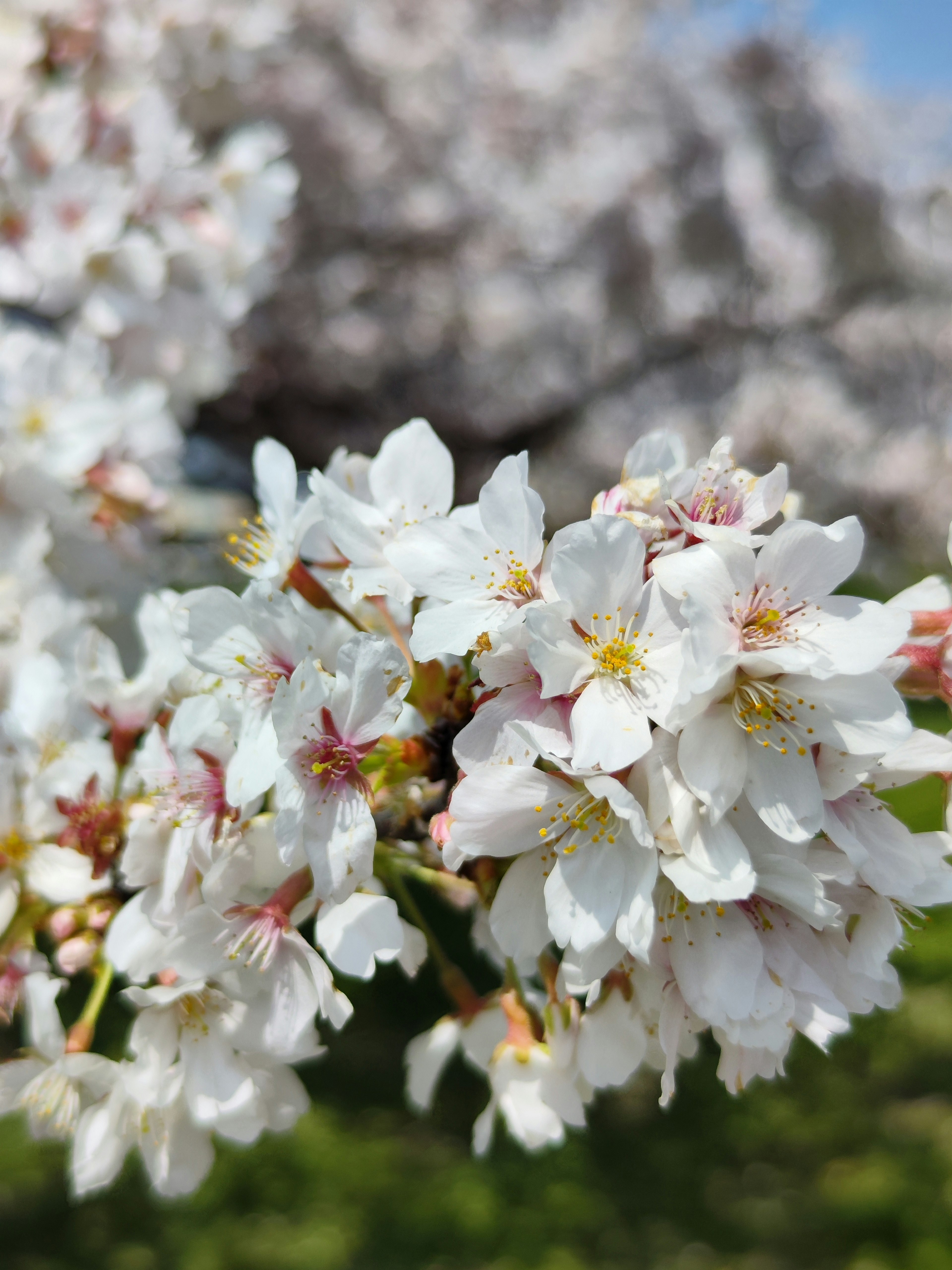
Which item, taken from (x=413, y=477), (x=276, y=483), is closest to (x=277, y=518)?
(x=276, y=483)

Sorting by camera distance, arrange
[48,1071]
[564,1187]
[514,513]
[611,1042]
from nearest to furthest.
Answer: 1. [514,513]
2. [611,1042]
3. [48,1071]
4. [564,1187]

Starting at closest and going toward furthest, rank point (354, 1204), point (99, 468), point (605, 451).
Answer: point (99, 468)
point (354, 1204)
point (605, 451)

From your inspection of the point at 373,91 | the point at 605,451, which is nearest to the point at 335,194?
the point at 373,91

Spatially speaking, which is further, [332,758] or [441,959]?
[441,959]

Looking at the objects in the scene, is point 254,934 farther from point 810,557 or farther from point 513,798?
point 810,557

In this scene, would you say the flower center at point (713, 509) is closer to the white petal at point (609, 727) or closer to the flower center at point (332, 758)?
the white petal at point (609, 727)

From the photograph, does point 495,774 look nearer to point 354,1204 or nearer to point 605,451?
point 354,1204

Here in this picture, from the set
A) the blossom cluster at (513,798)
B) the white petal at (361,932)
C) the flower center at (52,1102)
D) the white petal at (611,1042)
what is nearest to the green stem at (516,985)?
the blossom cluster at (513,798)
